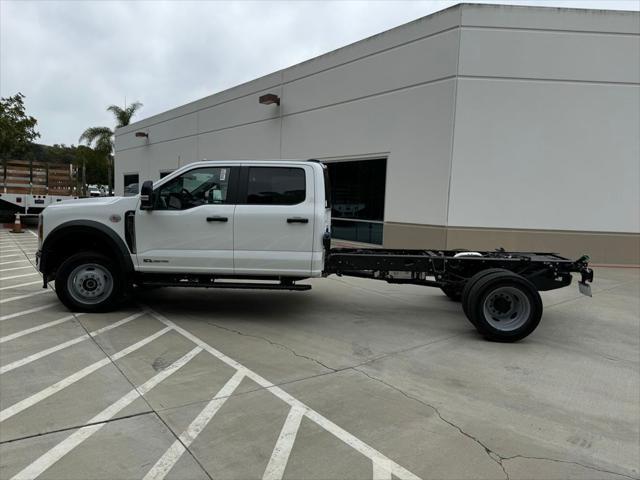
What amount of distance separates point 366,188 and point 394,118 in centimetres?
243

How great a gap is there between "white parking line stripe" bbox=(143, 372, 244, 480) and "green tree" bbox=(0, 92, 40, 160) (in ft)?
90.1

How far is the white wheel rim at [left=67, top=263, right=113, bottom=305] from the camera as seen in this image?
6.50m

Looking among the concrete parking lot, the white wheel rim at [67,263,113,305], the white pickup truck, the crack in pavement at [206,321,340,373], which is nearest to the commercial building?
the concrete parking lot

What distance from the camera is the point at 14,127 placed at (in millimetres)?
25984

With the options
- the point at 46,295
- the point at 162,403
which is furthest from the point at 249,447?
the point at 46,295

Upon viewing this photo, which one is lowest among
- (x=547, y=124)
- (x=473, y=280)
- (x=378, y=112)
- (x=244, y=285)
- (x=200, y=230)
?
(x=244, y=285)

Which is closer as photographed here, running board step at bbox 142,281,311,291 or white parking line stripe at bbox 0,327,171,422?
white parking line stripe at bbox 0,327,171,422

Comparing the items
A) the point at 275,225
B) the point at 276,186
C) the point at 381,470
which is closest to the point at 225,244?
the point at 275,225

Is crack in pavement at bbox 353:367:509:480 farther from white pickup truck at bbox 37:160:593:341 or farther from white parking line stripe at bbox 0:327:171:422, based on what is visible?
white parking line stripe at bbox 0:327:171:422

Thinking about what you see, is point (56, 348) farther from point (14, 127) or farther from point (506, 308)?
point (14, 127)

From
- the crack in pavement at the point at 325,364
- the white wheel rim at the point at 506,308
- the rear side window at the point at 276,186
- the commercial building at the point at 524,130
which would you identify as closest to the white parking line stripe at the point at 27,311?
the crack in pavement at the point at 325,364

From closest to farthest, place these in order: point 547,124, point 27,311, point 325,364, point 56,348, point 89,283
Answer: point 325,364
point 56,348
point 89,283
point 27,311
point 547,124

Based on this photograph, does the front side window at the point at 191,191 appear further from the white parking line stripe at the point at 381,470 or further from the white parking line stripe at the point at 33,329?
the white parking line stripe at the point at 381,470

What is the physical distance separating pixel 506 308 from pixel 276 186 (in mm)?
3506
